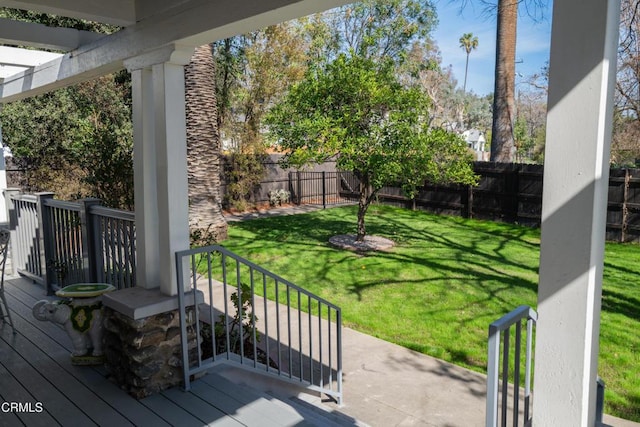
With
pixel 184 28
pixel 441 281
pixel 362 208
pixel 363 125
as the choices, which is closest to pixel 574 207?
pixel 184 28

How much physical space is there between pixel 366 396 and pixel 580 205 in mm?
2935

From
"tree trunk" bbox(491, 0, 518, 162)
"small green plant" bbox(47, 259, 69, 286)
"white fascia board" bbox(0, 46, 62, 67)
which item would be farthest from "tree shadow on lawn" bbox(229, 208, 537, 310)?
"white fascia board" bbox(0, 46, 62, 67)

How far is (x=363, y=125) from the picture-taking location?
895 centimetres

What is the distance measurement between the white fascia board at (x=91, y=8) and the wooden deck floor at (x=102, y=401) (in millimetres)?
2390

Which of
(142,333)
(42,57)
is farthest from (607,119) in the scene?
(42,57)

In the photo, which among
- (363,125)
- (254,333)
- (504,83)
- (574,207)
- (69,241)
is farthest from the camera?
(504,83)

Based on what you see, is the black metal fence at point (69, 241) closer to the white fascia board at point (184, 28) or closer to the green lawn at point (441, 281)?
the white fascia board at point (184, 28)

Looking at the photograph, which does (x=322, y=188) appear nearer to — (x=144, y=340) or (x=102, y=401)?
(x=144, y=340)

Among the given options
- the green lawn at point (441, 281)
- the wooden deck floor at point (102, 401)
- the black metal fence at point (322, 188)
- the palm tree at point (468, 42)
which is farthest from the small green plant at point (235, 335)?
the palm tree at point (468, 42)

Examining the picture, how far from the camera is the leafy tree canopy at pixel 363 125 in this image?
846 cm

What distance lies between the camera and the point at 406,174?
8.82 m

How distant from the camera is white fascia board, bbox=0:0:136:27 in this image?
2.98 meters

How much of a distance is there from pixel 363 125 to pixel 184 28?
6.36 m

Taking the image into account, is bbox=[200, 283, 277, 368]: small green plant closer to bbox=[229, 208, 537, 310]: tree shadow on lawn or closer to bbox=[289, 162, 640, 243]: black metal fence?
bbox=[229, 208, 537, 310]: tree shadow on lawn
